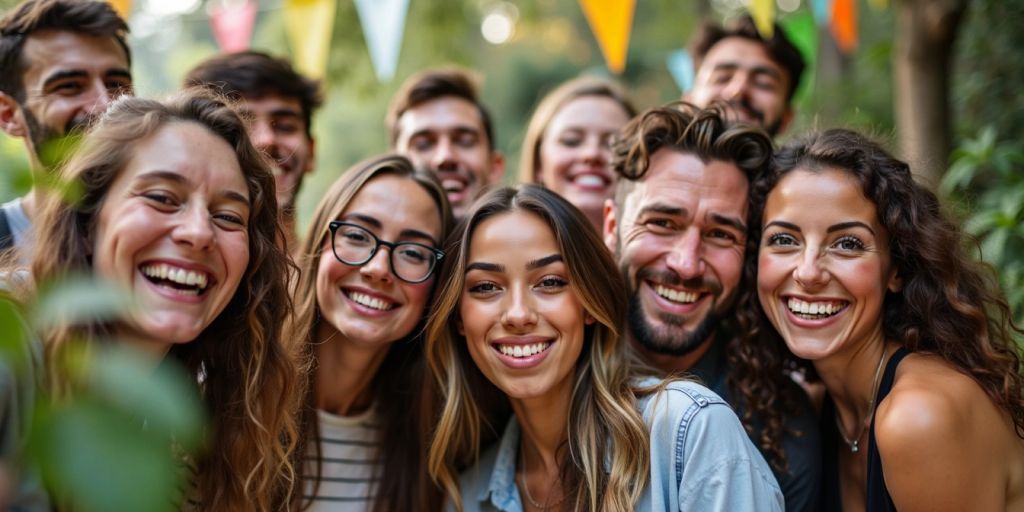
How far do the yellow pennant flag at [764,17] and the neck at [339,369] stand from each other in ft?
10.5

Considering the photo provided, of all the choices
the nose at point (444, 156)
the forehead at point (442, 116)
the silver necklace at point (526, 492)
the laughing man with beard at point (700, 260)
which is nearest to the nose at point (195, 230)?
the silver necklace at point (526, 492)

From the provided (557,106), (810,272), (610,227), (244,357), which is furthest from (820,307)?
(557,106)

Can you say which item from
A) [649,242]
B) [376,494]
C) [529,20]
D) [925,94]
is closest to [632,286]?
[649,242]

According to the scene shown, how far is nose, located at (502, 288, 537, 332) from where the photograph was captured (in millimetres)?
2803

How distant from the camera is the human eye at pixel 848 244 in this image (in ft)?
9.40

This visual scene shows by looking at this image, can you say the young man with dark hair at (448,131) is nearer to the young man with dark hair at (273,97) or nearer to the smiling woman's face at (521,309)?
the young man with dark hair at (273,97)

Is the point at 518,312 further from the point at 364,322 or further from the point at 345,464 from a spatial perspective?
the point at 345,464

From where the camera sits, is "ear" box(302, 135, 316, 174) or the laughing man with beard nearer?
the laughing man with beard

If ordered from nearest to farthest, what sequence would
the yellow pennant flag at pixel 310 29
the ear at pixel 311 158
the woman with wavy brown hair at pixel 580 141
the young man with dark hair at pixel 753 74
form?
the ear at pixel 311 158, the woman with wavy brown hair at pixel 580 141, the young man with dark hair at pixel 753 74, the yellow pennant flag at pixel 310 29

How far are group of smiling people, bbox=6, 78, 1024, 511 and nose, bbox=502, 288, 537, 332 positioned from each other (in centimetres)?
1

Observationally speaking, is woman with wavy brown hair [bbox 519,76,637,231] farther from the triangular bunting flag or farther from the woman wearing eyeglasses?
the woman wearing eyeglasses

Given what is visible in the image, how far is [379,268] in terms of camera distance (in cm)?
308

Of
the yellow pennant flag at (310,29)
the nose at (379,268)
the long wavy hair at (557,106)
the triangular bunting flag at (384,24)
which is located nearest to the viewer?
the nose at (379,268)

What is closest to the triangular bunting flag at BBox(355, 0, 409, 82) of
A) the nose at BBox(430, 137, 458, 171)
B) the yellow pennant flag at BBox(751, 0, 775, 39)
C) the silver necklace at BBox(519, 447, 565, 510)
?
the nose at BBox(430, 137, 458, 171)
